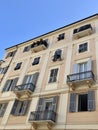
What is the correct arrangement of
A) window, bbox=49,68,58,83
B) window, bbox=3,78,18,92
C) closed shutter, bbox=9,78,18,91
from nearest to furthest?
window, bbox=49,68,58,83, closed shutter, bbox=9,78,18,91, window, bbox=3,78,18,92

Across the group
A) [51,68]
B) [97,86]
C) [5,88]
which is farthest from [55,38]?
[97,86]

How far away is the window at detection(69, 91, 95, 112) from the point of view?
589 inches

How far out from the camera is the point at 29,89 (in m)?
19.4

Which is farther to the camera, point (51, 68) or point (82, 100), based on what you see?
point (51, 68)

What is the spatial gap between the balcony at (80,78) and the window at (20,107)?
Result: 17.8 ft

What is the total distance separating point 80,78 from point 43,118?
5.09 m

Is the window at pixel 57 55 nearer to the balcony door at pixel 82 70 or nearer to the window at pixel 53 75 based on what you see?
the window at pixel 53 75

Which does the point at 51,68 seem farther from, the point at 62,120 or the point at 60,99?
the point at 62,120

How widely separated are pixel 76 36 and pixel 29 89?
29.7ft

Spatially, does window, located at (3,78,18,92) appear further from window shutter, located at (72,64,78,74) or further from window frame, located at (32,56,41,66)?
window shutter, located at (72,64,78,74)

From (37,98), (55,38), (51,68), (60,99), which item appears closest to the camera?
(60,99)

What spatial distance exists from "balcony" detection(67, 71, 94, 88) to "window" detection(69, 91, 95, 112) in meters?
1.00

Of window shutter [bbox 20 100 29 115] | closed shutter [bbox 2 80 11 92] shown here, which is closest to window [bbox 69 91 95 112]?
window shutter [bbox 20 100 29 115]

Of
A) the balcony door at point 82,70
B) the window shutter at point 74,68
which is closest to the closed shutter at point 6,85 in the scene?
the window shutter at point 74,68
